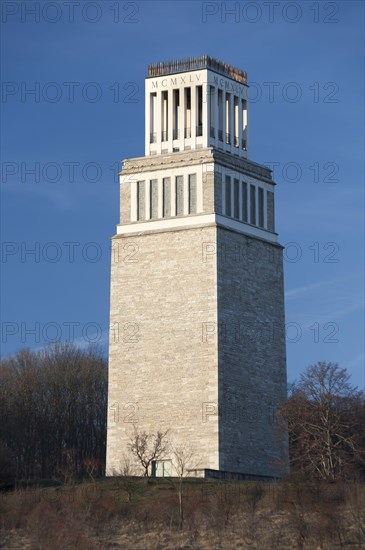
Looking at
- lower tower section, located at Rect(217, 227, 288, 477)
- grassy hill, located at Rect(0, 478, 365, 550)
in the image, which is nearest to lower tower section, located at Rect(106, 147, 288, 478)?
lower tower section, located at Rect(217, 227, 288, 477)

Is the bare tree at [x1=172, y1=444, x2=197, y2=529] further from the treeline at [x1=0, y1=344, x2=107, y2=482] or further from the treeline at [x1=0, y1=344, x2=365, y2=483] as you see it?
the treeline at [x1=0, y1=344, x2=107, y2=482]

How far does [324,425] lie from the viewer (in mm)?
56750

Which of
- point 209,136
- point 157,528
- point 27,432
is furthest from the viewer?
point 27,432

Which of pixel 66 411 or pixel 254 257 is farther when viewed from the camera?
pixel 66 411

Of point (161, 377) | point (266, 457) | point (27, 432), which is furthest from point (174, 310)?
point (27, 432)

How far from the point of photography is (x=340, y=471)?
56.1 m

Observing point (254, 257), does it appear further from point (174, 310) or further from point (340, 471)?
point (340, 471)

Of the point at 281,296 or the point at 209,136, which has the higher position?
the point at 209,136

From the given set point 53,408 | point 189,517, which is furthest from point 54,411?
point 189,517

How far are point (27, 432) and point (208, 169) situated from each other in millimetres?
20110

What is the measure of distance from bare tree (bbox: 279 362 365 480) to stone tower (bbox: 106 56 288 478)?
155 centimetres

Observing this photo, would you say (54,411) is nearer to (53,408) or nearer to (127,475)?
(53,408)

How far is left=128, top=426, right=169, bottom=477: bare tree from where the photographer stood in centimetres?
5644

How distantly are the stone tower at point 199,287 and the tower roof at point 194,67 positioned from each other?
5 cm
